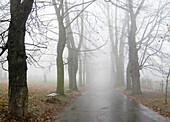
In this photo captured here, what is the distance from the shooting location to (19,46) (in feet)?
19.4

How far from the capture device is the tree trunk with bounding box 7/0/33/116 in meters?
5.75

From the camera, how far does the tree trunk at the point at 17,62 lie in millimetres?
5746

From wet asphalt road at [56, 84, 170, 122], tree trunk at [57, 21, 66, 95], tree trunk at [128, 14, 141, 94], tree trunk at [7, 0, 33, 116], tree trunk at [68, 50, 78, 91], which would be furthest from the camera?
tree trunk at [68, 50, 78, 91]

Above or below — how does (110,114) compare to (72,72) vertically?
below

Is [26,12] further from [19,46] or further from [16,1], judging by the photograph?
[19,46]

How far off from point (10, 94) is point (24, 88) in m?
0.47

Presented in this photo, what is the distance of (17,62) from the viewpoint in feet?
19.0

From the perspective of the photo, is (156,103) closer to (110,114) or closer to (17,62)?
(110,114)

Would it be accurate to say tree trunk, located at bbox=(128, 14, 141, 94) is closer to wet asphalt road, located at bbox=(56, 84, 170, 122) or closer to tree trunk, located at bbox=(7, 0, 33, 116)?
wet asphalt road, located at bbox=(56, 84, 170, 122)

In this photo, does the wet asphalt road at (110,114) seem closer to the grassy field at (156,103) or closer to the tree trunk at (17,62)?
the grassy field at (156,103)

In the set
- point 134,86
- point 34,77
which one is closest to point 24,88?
point 134,86

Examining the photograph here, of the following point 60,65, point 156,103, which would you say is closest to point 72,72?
point 60,65

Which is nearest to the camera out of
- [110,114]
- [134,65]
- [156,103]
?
[110,114]

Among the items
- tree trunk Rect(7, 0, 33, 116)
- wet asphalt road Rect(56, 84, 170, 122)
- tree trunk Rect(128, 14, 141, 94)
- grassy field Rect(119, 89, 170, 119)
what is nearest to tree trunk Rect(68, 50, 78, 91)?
tree trunk Rect(128, 14, 141, 94)
